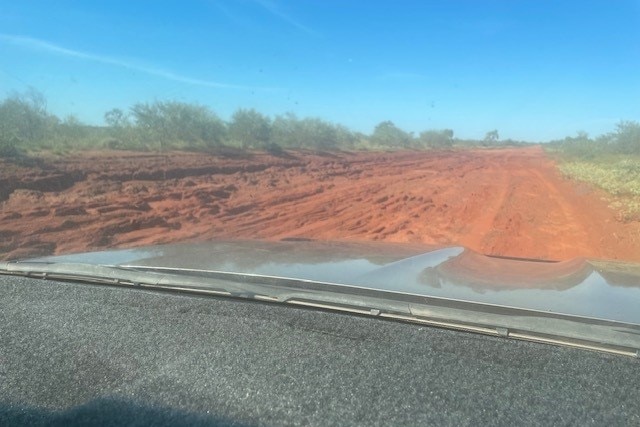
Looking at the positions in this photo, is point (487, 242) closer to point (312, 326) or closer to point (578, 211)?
point (578, 211)

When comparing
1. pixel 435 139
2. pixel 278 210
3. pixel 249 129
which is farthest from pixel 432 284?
pixel 435 139

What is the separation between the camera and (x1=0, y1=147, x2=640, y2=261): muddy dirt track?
1027 cm

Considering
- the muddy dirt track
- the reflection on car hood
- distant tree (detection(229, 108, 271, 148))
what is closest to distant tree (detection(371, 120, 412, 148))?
distant tree (detection(229, 108, 271, 148))

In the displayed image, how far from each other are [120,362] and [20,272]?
194 centimetres

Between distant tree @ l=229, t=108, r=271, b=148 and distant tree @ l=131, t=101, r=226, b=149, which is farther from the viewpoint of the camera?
distant tree @ l=229, t=108, r=271, b=148

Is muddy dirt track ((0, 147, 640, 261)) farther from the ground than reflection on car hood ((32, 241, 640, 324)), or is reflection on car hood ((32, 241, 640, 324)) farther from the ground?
reflection on car hood ((32, 241, 640, 324))

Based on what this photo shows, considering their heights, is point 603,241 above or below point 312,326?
below

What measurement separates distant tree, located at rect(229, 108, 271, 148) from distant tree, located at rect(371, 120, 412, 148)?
3073 cm

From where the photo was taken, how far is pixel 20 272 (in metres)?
4.13

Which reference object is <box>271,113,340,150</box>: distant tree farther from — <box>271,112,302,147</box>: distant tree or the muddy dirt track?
the muddy dirt track

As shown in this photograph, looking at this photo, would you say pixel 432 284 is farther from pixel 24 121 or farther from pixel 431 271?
pixel 24 121

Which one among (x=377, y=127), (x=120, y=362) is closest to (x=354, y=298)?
(x=120, y=362)

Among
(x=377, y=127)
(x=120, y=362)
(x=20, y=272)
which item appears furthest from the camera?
(x=377, y=127)

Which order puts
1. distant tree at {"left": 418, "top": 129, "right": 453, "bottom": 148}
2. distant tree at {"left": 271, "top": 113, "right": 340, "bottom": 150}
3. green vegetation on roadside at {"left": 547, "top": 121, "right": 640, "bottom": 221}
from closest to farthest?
green vegetation on roadside at {"left": 547, "top": 121, "right": 640, "bottom": 221} < distant tree at {"left": 271, "top": 113, "right": 340, "bottom": 150} < distant tree at {"left": 418, "top": 129, "right": 453, "bottom": 148}
